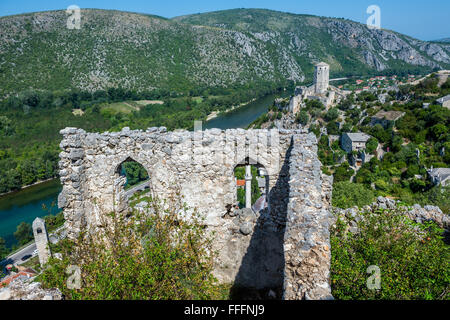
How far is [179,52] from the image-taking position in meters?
97.3

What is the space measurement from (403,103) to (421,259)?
60689 millimetres

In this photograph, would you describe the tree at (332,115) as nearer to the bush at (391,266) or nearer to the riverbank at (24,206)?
the riverbank at (24,206)

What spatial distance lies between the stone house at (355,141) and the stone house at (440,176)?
15.3m

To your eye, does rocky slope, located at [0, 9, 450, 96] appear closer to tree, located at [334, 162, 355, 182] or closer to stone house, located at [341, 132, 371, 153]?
stone house, located at [341, 132, 371, 153]

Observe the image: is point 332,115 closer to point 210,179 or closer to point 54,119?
point 54,119

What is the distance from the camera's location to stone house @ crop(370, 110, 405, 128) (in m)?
50.2

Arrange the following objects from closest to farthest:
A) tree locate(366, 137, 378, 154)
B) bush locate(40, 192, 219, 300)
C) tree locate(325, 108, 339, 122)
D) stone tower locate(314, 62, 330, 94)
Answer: bush locate(40, 192, 219, 300) → tree locate(366, 137, 378, 154) → tree locate(325, 108, 339, 122) → stone tower locate(314, 62, 330, 94)

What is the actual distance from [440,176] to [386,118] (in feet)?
78.0

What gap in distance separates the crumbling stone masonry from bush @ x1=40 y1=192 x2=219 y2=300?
1.18m

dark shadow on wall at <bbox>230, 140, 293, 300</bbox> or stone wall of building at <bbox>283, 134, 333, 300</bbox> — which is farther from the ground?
stone wall of building at <bbox>283, 134, 333, 300</bbox>

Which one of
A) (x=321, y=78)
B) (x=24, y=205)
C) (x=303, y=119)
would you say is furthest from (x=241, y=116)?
(x=24, y=205)

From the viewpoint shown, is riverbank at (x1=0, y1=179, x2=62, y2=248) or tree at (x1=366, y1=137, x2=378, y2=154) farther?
tree at (x1=366, y1=137, x2=378, y2=154)

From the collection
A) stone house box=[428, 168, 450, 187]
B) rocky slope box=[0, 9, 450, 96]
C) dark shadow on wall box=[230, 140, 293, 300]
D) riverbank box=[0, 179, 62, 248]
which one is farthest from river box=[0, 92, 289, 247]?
stone house box=[428, 168, 450, 187]

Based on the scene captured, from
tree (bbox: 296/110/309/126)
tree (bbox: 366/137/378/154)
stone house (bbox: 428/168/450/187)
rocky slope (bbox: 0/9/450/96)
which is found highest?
rocky slope (bbox: 0/9/450/96)
